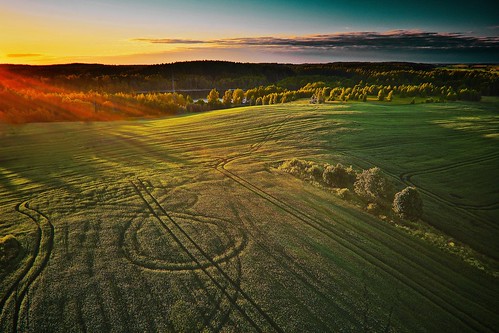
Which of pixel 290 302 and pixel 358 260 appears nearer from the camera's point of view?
pixel 290 302

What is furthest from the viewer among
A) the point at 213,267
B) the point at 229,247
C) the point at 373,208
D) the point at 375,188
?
the point at 375,188

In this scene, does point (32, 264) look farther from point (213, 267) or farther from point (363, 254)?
point (363, 254)

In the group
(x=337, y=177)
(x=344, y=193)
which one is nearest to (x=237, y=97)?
(x=337, y=177)

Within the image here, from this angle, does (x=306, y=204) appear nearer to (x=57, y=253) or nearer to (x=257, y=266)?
(x=257, y=266)

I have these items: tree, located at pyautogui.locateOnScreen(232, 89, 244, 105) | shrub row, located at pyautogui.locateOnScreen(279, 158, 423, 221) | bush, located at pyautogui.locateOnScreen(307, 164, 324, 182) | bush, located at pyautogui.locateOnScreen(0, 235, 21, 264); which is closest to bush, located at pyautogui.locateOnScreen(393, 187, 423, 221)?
shrub row, located at pyautogui.locateOnScreen(279, 158, 423, 221)

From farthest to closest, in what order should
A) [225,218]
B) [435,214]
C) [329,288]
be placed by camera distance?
1. [435,214]
2. [225,218]
3. [329,288]

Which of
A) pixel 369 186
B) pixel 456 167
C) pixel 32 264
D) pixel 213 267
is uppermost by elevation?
pixel 32 264

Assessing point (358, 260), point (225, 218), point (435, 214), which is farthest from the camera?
point (435, 214)

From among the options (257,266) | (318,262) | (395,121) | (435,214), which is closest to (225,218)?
(257,266)
